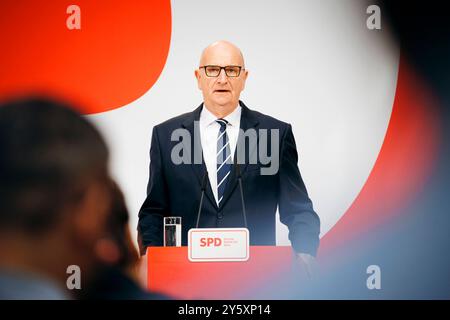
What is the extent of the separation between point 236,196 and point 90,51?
989 millimetres

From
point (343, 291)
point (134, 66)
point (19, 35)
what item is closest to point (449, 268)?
point (343, 291)

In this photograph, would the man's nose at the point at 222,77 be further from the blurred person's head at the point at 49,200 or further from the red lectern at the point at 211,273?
the red lectern at the point at 211,273

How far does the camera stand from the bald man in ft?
11.7

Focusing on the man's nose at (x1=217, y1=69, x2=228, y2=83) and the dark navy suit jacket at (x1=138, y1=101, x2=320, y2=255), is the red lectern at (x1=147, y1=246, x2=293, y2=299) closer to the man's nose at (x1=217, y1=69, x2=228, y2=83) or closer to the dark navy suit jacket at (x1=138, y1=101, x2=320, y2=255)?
the dark navy suit jacket at (x1=138, y1=101, x2=320, y2=255)

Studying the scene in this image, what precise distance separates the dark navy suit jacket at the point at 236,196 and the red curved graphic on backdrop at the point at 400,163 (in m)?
0.18

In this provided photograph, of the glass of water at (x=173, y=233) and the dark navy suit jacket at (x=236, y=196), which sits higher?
the dark navy suit jacket at (x=236, y=196)

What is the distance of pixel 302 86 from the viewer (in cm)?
367

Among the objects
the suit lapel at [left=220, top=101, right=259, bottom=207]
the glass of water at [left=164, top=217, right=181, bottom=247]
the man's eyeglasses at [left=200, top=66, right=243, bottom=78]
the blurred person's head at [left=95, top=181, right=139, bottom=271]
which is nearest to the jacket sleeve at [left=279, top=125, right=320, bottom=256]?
the suit lapel at [left=220, top=101, right=259, bottom=207]

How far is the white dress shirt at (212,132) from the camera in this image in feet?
11.9

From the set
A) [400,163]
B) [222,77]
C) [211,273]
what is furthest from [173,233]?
[400,163]

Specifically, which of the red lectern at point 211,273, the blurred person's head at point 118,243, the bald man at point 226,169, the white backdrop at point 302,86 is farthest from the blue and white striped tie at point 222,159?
the blurred person's head at point 118,243

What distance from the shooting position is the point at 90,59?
3.67 m

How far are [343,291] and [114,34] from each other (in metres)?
1.64

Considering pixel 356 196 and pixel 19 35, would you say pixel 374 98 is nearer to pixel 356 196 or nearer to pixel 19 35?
pixel 356 196
